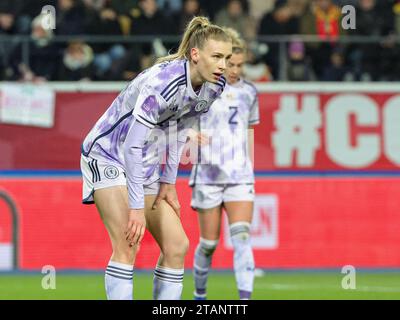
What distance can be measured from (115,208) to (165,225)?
1.39 ft

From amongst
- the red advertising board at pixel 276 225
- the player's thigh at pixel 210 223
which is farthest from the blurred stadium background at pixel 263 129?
the player's thigh at pixel 210 223

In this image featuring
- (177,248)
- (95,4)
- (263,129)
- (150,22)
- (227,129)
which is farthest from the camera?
(95,4)

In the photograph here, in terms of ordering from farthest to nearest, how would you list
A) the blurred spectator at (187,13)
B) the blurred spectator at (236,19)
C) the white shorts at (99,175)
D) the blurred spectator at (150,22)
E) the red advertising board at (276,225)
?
the blurred spectator at (236,19), the blurred spectator at (187,13), the blurred spectator at (150,22), the red advertising board at (276,225), the white shorts at (99,175)

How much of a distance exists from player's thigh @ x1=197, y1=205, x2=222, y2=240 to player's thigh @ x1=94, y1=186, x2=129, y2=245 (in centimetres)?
281

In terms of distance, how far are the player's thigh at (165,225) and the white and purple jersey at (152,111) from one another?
195mm

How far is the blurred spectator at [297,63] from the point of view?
15289 millimetres

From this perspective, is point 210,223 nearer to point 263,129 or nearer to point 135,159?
point 135,159

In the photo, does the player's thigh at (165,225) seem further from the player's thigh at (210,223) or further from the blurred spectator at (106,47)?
the blurred spectator at (106,47)

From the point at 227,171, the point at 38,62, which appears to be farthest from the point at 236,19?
the point at 227,171

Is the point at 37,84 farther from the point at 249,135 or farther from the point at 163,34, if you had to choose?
the point at 249,135

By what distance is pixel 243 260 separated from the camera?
30.5 ft

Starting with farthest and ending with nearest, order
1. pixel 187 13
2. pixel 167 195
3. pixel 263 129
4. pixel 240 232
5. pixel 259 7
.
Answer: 1. pixel 259 7
2. pixel 187 13
3. pixel 263 129
4. pixel 240 232
5. pixel 167 195
